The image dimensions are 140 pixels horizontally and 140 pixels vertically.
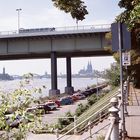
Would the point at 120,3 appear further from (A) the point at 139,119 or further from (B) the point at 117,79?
(B) the point at 117,79

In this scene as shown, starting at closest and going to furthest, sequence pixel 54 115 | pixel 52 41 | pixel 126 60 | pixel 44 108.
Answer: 1. pixel 126 60
2. pixel 44 108
3. pixel 54 115
4. pixel 52 41

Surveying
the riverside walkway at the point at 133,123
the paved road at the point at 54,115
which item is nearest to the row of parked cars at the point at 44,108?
the paved road at the point at 54,115

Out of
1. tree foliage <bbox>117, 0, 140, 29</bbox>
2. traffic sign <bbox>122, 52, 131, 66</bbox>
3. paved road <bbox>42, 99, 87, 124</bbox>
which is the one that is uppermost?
tree foliage <bbox>117, 0, 140, 29</bbox>

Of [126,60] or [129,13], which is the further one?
[126,60]

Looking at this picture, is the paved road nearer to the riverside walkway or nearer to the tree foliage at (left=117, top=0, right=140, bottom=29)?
the riverside walkway

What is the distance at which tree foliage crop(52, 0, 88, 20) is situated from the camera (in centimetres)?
1109

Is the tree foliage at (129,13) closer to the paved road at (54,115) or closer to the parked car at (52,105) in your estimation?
the paved road at (54,115)

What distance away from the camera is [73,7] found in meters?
11.1

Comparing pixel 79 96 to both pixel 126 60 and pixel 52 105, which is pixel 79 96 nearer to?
pixel 52 105

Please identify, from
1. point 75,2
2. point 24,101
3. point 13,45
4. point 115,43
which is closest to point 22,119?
point 24,101

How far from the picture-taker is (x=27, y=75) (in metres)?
9.82

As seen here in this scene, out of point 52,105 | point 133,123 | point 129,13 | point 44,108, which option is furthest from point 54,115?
point 129,13

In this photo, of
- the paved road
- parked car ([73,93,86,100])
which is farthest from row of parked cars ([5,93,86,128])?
the paved road

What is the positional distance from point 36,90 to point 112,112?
2.48m
